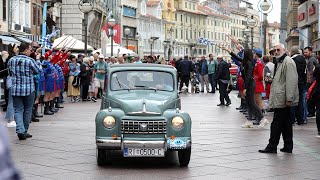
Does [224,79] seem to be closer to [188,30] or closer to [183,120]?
[183,120]

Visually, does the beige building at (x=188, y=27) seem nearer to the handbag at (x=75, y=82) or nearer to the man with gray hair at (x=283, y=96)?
the handbag at (x=75, y=82)

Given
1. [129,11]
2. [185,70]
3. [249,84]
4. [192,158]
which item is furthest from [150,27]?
[192,158]

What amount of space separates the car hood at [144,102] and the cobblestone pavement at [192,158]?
799 millimetres

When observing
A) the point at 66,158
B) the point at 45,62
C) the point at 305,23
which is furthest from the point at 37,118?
the point at 305,23

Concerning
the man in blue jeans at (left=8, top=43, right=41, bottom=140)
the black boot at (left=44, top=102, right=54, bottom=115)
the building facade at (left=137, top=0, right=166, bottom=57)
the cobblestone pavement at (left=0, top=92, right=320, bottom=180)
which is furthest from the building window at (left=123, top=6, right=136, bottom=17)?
the man in blue jeans at (left=8, top=43, right=41, bottom=140)

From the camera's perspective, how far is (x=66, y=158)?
1039 cm

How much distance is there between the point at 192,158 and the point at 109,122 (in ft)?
6.02

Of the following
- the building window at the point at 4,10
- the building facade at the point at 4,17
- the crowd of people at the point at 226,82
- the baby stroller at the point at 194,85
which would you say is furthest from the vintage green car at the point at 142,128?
the building window at the point at 4,10

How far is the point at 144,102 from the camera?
9.50 m

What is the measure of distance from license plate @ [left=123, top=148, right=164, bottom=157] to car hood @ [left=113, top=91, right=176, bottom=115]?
49 centimetres

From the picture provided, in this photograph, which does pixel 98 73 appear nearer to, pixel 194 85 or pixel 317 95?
pixel 194 85

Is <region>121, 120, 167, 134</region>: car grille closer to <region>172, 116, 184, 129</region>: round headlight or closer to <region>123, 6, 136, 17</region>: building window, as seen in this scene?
<region>172, 116, 184, 129</region>: round headlight

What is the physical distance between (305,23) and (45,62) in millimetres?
42128

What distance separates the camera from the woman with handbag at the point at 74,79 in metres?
26.6
